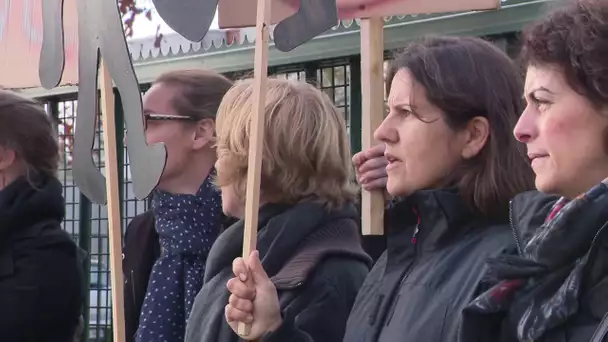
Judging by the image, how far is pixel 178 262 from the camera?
286 centimetres

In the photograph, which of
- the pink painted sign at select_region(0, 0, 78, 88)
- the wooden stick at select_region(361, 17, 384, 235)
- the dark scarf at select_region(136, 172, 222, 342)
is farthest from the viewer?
the pink painted sign at select_region(0, 0, 78, 88)

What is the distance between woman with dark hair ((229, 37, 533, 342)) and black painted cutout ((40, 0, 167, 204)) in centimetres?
38

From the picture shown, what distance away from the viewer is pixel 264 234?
2.48 meters

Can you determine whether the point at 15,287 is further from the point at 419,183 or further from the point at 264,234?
the point at 419,183

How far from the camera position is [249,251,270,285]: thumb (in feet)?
7.13

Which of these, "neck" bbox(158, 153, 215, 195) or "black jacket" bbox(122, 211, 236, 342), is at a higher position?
"neck" bbox(158, 153, 215, 195)

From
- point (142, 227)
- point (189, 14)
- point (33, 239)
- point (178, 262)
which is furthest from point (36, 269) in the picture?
point (189, 14)

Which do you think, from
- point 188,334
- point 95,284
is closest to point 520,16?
point 188,334

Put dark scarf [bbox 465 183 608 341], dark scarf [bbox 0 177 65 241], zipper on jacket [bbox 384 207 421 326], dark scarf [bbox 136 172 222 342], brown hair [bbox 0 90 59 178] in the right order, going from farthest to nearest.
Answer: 1. brown hair [bbox 0 90 59 178]
2. dark scarf [bbox 0 177 65 241]
3. dark scarf [bbox 136 172 222 342]
4. zipper on jacket [bbox 384 207 421 326]
5. dark scarf [bbox 465 183 608 341]

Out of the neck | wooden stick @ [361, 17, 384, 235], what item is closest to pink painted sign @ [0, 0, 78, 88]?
the neck

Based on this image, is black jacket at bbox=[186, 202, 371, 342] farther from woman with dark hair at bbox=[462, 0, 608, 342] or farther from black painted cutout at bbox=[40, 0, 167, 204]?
woman with dark hair at bbox=[462, 0, 608, 342]

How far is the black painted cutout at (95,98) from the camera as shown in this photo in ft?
7.66

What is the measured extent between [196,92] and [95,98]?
61 cm

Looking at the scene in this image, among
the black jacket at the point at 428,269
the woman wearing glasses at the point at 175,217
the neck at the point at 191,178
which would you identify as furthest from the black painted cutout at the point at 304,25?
the neck at the point at 191,178
